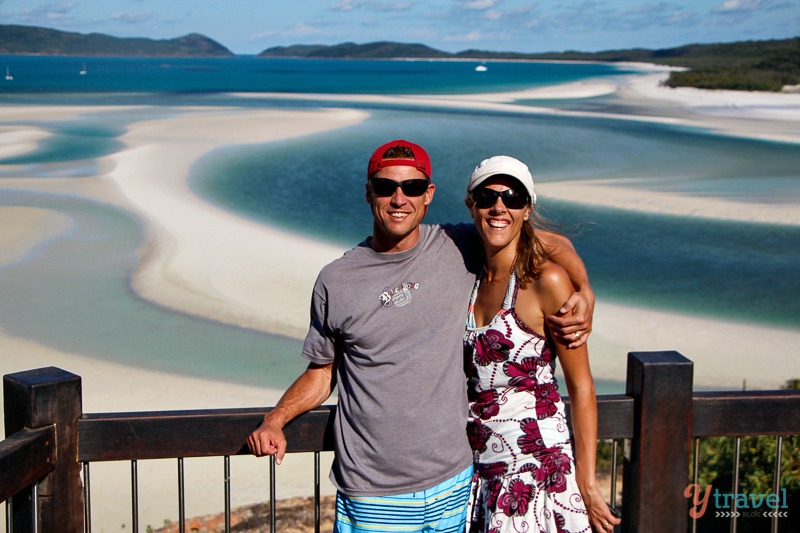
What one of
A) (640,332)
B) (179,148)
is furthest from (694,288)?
(179,148)

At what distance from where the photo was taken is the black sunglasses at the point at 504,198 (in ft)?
9.49

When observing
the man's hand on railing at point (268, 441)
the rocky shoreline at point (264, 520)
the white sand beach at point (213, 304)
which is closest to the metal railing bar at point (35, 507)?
the man's hand on railing at point (268, 441)

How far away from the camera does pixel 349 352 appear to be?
2.95m

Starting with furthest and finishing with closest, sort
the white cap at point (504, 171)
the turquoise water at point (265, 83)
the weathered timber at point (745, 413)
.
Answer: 1. the turquoise water at point (265, 83)
2. the weathered timber at point (745, 413)
3. the white cap at point (504, 171)

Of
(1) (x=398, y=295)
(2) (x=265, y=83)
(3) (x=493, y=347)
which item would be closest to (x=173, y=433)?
(1) (x=398, y=295)

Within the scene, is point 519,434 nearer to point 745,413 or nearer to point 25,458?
point 745,413

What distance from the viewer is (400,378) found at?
2842 millimetres

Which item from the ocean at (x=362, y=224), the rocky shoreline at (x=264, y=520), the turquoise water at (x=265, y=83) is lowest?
the rocky shoreline at (x=264, y=520)

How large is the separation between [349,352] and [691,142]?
32913 millimetres

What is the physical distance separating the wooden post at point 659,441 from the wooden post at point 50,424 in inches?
70.4

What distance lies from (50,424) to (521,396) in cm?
142

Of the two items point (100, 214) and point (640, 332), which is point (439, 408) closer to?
point (640, 332)

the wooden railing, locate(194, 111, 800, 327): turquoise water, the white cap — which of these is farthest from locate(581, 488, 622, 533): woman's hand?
locate(194, 111, 800, 327): turquoise water

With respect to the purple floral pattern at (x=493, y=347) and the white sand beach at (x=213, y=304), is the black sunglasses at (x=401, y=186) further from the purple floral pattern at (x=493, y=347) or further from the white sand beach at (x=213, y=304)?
the white sand beach at (x=213, y=304)
